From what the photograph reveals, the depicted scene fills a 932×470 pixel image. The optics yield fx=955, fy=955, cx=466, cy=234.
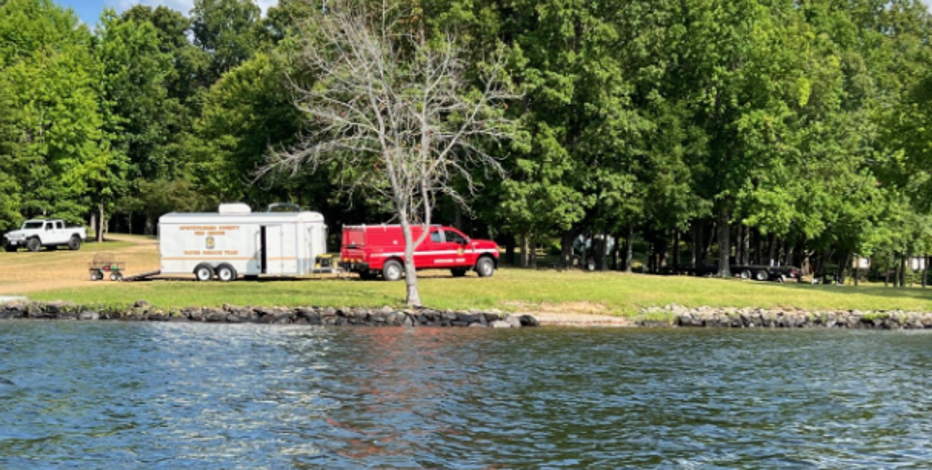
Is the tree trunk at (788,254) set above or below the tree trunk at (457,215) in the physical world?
below

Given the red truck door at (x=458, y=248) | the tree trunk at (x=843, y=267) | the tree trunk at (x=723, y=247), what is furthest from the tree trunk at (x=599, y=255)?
the tree trunk at (x=843, y=267)

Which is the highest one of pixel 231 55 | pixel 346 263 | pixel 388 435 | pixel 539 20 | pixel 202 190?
pixel 231 55

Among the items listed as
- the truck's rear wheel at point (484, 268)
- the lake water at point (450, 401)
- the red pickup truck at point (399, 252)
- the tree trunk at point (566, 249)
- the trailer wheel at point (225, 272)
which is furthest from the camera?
the tree trunk at point (566, 249)

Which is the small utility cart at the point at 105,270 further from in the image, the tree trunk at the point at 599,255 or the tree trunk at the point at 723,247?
the tree trunk at the point at 723,247

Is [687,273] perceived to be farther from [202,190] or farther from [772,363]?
[202,190]

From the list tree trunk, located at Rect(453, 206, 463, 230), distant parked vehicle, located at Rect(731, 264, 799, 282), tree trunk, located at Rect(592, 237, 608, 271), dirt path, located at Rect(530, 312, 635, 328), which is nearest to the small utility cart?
tree trunk, located at Rect(453, 206, 463, 230)

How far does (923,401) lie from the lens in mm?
19562

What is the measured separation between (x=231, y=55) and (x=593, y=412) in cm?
9998

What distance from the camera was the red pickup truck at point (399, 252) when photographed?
40.2 meters

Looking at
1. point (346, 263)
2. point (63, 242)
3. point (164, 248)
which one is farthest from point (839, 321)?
point (63, 242)

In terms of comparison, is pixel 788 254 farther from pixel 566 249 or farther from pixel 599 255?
pixel 566 249

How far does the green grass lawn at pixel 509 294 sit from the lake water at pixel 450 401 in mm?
4881

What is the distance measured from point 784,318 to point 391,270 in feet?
52.4

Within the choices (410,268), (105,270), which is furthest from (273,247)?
(410,268)
